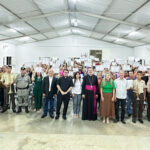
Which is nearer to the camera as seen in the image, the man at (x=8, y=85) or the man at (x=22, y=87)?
the man at (x=22, y=87)

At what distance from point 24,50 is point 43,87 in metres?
11.9

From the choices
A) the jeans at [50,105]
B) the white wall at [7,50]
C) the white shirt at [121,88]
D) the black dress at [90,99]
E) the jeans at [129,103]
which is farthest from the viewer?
the white wall at [7,50]

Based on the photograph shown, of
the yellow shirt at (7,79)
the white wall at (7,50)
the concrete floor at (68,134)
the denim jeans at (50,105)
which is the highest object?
the white wall at (7,50)

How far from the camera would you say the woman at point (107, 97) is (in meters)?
3.69

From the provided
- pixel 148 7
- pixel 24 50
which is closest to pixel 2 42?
pixel 24 50

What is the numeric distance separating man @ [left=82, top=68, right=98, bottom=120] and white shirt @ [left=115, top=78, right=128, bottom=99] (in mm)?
525

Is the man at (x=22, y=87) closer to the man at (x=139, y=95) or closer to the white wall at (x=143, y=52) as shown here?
the man at (x=139, y=95)

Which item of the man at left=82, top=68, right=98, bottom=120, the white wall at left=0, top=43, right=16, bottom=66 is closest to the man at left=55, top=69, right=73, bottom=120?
the man at left=82, top=68, right=98, bottom=120

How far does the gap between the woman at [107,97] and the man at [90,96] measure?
0.70 feet

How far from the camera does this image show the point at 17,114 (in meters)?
4.18

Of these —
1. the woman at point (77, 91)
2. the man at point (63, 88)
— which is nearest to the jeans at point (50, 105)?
the man at point (63, 88)

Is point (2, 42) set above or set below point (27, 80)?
above

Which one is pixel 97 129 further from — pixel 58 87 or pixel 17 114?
pixel 17 114

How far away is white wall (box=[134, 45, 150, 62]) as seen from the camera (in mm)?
12016
